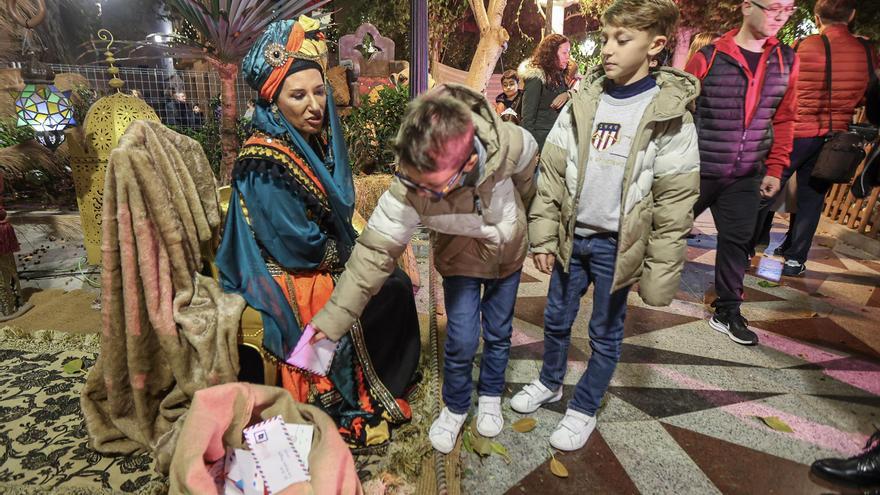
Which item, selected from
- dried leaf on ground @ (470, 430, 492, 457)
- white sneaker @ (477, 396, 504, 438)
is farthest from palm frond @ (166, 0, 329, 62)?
dried leaf on ground @ (470, 430, 492, 457)

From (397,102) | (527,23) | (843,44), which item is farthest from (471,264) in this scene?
(527,23)

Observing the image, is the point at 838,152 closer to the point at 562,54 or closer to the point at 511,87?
the point at 562,54

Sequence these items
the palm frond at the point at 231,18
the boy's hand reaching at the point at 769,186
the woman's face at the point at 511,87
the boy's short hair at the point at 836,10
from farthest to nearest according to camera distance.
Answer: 1. the woman's face at the point at 511,87
2. the palm frond at the point at 231,18
3. the boy's short hair at the point at 836,10
4. the boy's hand reaching at the point at 769,186

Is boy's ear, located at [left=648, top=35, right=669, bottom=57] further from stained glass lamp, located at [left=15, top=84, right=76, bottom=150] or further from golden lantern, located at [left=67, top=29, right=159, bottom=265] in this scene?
stained glass lamp, located at [left=15, top=84, right=76, bottom=150]

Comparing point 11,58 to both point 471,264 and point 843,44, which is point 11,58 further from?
point 843,44

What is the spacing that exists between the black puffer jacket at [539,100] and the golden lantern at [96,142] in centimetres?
306

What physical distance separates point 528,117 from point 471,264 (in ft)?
9.58

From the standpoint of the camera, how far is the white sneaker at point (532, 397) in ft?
7.57

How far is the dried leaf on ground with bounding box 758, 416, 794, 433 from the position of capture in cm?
223

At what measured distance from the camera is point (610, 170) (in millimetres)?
1846

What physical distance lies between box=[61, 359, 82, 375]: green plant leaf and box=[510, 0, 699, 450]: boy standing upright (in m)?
2.55

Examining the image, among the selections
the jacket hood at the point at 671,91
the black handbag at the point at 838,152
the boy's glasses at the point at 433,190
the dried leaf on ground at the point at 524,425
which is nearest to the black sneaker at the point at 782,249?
the black handbag at the point at 838,152

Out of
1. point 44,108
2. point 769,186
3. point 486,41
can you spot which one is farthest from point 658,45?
point 486,41

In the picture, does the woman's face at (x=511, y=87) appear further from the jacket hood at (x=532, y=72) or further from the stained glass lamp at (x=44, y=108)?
the stained glass lamp at (x=44, y=108)
